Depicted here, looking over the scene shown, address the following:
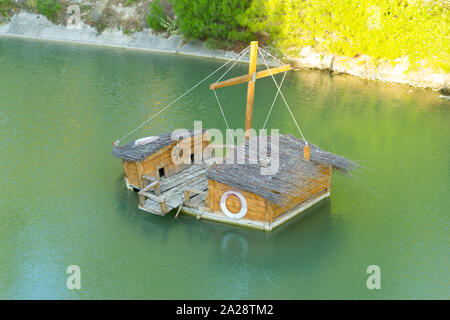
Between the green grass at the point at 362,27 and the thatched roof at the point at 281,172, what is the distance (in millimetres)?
21456

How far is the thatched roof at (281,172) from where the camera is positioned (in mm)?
17922

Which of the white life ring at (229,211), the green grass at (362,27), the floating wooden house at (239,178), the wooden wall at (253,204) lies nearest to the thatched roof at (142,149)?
the floating wooden house at (239,178)

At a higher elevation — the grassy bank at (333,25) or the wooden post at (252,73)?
the grassy bank at (333,25)

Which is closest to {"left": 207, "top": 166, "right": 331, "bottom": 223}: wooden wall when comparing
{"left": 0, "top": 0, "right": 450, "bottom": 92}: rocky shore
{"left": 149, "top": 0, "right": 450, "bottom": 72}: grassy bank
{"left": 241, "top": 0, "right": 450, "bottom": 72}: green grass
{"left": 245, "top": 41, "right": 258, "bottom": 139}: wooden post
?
{"left": 245, "top": 41, "right": 258, "bottom": 139}: wooden post

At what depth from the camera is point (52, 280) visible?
16141 millimetres

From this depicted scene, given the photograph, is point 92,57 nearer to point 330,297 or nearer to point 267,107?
point 267,107

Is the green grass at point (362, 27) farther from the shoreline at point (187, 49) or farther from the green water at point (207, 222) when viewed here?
the green water at point (207, 222)

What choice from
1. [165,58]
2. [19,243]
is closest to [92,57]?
[165,58]

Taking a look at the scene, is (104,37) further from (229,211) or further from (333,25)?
(229,211)

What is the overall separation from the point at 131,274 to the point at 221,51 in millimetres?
39809

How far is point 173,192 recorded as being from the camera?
2080 centimetres

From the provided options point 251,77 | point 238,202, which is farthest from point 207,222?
point 251,77

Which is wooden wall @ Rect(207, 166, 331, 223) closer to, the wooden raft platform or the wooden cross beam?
the wooden raft platform

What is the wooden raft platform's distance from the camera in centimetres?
1962
